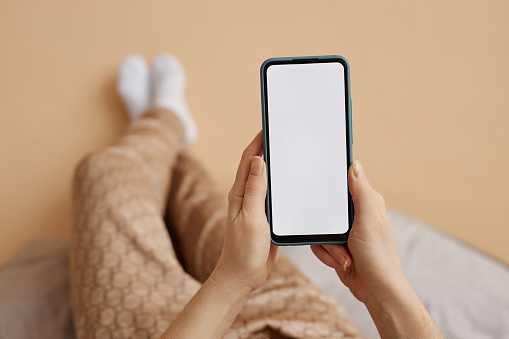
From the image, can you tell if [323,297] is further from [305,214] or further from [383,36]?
[383,36]

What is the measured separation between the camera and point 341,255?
1.58 ft

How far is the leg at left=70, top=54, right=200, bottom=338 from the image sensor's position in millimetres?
586

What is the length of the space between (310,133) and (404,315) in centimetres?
21

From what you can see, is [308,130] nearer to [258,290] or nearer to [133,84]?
[258,290]

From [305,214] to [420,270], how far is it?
1.33ft

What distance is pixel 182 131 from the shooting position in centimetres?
105

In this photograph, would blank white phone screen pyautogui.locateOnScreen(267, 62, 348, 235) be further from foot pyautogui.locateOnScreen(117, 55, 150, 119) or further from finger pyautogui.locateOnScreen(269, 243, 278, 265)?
foot pyautogui.locateOnScreen(117, 55, 150, 119)

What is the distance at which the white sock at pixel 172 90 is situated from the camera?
1085 millimetres

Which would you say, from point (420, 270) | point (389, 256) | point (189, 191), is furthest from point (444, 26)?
point (389, 256)

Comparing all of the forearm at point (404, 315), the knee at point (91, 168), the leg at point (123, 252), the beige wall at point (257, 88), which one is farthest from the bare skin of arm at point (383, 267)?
the beige wall at point (257, 88)

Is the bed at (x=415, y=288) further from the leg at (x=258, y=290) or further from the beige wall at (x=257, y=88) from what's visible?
the beige wall at (x=257, y=88)

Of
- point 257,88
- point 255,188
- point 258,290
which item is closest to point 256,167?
point 255,188

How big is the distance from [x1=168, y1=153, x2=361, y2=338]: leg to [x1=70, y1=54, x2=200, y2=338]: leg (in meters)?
0.06

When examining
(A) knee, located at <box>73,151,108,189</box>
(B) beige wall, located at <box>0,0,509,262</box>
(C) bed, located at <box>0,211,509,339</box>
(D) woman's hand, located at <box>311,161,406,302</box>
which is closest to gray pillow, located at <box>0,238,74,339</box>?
(C) bed, located at <box>0,211,509,339</box>
